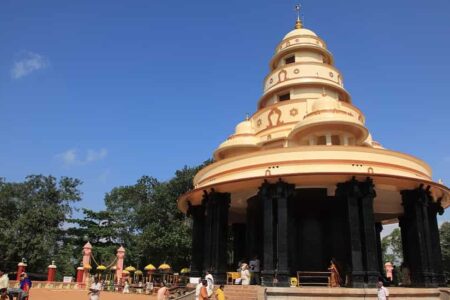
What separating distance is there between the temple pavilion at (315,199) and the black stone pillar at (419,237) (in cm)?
4

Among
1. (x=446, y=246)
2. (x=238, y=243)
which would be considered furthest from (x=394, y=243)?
(x=238, y=243)

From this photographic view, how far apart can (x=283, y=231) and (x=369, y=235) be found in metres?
3.45

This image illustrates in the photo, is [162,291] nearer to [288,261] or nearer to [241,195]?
[288,261]

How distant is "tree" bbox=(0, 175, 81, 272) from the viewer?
150ft

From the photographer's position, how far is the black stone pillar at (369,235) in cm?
1666

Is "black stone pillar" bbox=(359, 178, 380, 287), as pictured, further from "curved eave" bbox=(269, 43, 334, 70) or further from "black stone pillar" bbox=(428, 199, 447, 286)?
"curved eave" bbox=(269, 43, 334, 70)

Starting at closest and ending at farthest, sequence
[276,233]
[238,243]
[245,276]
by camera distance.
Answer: [276,233] → [245,276] → [238,243]

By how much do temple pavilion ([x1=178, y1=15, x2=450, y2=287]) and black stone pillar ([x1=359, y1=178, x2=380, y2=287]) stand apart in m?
0.04

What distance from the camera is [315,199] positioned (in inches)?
832

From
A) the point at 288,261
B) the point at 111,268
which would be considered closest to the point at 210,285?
the point at 288,261

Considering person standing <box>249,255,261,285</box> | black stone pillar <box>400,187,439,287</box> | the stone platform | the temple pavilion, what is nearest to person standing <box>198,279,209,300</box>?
the stone platform

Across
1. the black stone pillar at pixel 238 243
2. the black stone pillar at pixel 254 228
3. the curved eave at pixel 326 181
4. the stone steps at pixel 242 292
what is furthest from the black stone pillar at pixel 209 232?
the black stone pillar at pixel 238 243

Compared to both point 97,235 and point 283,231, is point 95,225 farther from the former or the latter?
point 283,231

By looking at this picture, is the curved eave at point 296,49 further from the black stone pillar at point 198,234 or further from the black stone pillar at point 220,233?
the black stone pillar at point 220,233
